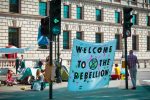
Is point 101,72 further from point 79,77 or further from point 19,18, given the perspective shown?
point 19,18

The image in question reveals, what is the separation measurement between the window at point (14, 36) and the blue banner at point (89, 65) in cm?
2278

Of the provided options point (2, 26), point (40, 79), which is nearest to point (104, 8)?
point (2, 26)

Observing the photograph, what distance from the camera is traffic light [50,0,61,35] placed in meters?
13.5

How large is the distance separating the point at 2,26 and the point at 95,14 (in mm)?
13410

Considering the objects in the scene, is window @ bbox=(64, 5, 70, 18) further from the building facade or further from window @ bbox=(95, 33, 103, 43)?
window @ bbox=(95, 33, 103, 43)

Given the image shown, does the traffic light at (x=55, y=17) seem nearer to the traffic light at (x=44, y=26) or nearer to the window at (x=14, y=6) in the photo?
the traffic light at (x=44, y=26)

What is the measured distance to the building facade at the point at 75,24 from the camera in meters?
36.4

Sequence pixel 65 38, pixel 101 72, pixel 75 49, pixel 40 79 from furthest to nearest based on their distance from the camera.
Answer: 1. pixel 65 38
2. pixel 40 79
3. pixel 101 72
4. pixel 75 49

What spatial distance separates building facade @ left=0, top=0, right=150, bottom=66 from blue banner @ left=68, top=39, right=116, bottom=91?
10.3m

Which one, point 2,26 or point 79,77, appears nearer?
point 79,77

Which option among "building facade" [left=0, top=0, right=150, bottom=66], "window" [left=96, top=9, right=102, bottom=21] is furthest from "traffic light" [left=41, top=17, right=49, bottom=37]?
"window" [left=96, top=9, right=102, bottom=21]

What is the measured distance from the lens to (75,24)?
4209cm

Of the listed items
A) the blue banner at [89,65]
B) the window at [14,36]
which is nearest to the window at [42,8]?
the window at [14,36]

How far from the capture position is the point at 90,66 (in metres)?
13.6
